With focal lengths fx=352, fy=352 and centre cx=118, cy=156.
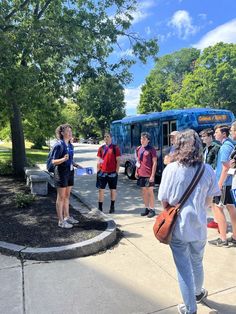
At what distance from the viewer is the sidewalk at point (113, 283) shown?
365 cm

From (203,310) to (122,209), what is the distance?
4822 mm

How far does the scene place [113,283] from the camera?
13.8 ft

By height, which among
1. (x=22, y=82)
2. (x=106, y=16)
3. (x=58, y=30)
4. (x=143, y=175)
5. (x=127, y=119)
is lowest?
(x=143, y=175)

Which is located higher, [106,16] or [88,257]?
[106,16]

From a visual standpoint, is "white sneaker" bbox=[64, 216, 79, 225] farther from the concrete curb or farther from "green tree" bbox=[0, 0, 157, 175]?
"green tree" bbox=[0, 0, 157, 175]

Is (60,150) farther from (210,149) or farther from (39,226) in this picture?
(210,149)

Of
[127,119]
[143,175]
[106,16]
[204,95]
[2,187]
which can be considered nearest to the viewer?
[143,175]

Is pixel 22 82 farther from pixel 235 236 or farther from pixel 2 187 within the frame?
pixel 235 236

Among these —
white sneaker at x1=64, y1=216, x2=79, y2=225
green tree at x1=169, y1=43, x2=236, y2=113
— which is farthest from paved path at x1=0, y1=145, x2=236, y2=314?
green tree at x1=169, y1=43, x2=236, y2=113

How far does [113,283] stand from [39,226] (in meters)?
2.37

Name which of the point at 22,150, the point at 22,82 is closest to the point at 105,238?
the point at 22,82

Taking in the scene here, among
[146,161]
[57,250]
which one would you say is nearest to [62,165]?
[57,250]

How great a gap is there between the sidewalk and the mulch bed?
513mm

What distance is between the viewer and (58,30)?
10586mm
